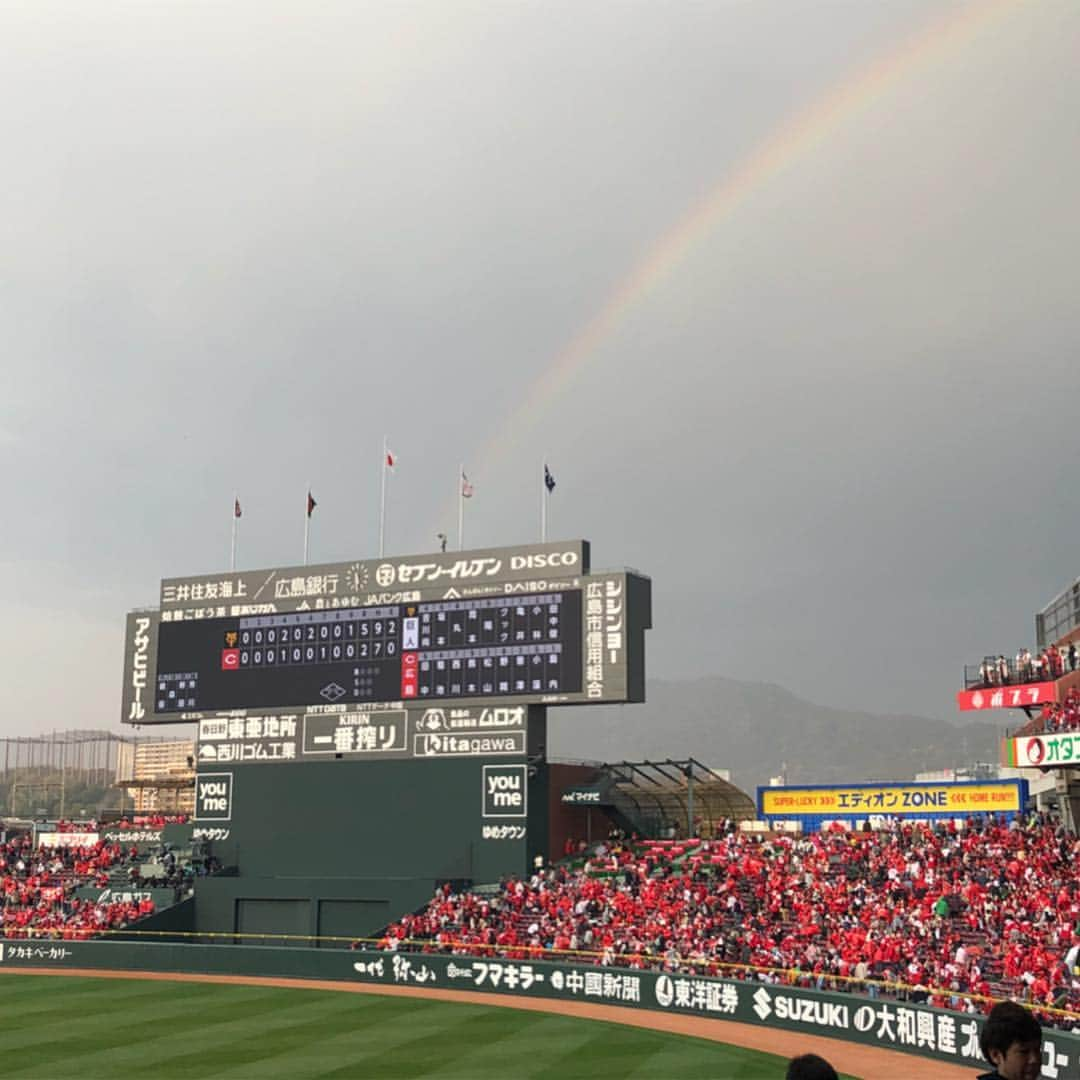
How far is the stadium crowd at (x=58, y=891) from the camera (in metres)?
44.8

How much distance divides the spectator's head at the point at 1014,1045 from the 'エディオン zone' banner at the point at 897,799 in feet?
119

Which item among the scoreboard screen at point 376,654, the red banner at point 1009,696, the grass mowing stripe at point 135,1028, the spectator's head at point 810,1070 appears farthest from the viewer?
the scoreboard screen at point 376,654

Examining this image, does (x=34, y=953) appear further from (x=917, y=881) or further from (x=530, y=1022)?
(x=917, y=881)

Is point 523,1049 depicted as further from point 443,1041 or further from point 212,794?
point 212,794

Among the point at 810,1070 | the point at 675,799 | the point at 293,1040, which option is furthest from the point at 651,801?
the point at 810,1070

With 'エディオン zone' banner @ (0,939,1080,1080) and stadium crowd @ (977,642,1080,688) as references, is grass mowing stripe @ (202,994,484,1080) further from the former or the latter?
stadium crowd @ (977,642,1080,688)

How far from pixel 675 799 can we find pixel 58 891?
867 inches

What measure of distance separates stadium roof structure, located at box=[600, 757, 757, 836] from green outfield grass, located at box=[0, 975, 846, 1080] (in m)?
13.6

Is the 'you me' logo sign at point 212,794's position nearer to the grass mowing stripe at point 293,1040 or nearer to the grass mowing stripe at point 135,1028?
the grass mowing stripe at point 135,1028

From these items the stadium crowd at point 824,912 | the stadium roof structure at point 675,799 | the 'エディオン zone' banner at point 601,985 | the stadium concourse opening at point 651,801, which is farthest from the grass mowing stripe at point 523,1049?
the stadium roof structure at point 675,799

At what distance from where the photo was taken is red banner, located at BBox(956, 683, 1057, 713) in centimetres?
3581

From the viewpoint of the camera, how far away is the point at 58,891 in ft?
158

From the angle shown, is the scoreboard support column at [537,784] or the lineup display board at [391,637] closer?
the lineup display board at [391,637]

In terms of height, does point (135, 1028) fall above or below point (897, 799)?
below
